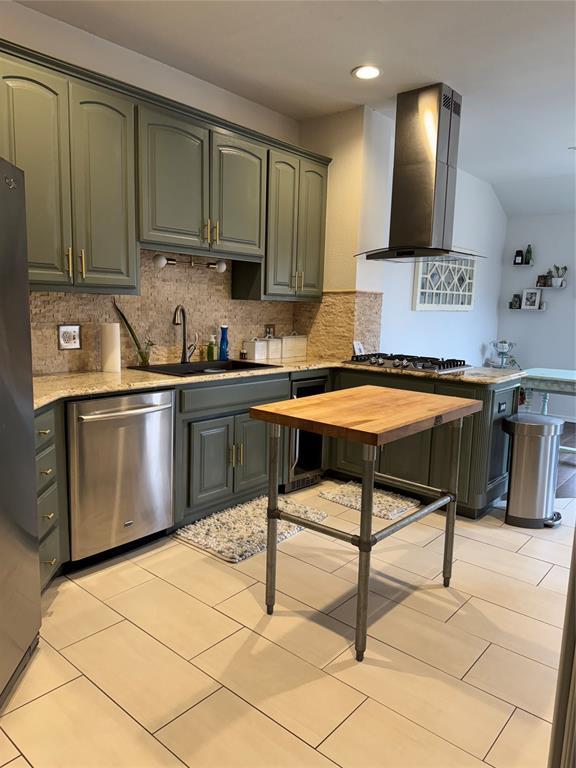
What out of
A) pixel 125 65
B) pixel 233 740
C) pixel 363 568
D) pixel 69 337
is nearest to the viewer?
pixel 233 740

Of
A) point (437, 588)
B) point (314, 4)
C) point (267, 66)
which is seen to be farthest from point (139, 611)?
point (267, 66)

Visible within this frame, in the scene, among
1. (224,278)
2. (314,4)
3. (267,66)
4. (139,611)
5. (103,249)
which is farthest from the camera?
(224,278)

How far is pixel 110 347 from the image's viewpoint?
311 centimetres

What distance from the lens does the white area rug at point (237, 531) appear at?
2920 mm

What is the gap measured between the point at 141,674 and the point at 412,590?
4.30ft

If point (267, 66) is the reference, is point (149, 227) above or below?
below

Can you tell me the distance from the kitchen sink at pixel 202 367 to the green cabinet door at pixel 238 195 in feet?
2.55

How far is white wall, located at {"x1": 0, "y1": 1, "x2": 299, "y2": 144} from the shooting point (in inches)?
107

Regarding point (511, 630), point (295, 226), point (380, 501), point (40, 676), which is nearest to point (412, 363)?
point (380, 501)

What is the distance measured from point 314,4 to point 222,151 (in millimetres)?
1032

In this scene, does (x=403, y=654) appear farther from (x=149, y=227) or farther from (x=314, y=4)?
(x=314, y=4)

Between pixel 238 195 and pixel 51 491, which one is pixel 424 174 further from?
pixel 51 491

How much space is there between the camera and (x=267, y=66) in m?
3.36

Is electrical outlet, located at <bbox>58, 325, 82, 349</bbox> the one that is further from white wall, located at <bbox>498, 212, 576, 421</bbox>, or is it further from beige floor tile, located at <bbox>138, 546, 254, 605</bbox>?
white wall, located at <bbox>498, 212, 576, 421</bbox>
